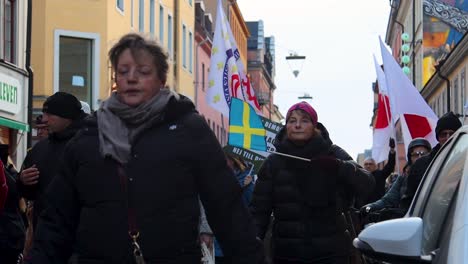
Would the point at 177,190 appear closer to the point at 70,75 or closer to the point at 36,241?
the point at 36,241

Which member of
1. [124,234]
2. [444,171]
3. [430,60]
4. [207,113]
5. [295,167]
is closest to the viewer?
[124,234]

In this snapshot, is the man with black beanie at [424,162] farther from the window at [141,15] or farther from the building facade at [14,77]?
the window at [141,15]

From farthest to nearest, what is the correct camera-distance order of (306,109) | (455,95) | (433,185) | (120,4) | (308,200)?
(455,95) → (120,4) → (306,109) → (308,200) → (433,185)

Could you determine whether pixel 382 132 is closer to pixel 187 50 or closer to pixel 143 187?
pixel 143 187

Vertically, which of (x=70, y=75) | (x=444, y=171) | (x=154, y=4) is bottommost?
(x=444, y=171)

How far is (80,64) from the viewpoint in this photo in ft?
104

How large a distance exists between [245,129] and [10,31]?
1303 cm

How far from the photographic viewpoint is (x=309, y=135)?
7203mm

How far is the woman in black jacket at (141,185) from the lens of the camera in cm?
420

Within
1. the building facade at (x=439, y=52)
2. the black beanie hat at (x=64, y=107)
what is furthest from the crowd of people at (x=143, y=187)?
the building facade at (x=439, y=52)

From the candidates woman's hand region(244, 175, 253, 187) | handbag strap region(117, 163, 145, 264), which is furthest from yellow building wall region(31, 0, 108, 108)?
handbag strap region(117, 163, 145, 264)

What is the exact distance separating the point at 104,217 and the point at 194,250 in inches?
15.3

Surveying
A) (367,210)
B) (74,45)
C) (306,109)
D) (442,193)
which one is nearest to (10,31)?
(74,45)

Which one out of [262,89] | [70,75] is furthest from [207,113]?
[262,89]
